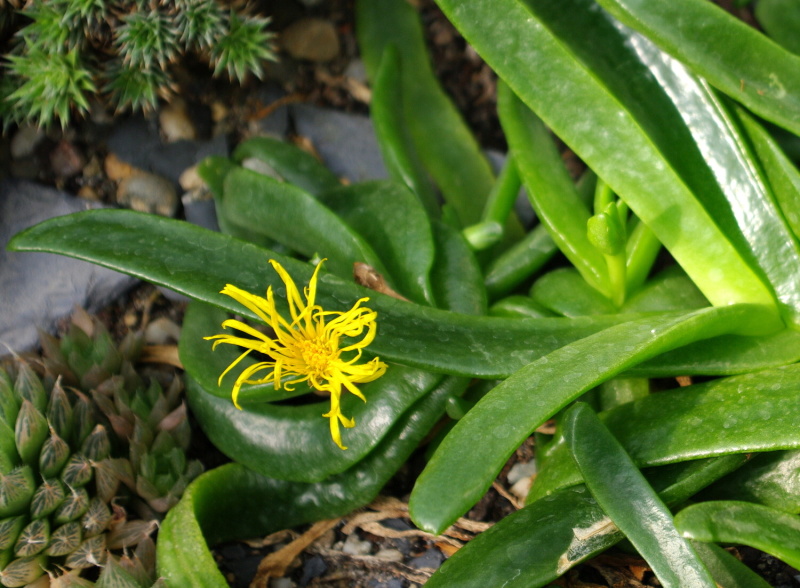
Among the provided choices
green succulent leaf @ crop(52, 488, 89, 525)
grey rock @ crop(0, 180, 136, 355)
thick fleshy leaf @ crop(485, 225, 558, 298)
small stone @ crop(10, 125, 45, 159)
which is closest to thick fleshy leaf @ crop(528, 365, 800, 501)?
thick fleshy leaf @ crop(485, 225, 558, 298)

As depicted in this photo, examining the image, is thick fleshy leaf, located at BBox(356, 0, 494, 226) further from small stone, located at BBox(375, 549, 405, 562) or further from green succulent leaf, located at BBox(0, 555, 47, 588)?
green succulent leaf, located at BBox(0, 555, 47, 588)

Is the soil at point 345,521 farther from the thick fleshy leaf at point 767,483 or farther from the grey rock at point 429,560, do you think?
the thick fleshy leaf at point 767,483

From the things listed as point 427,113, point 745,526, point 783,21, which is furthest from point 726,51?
point 745,526

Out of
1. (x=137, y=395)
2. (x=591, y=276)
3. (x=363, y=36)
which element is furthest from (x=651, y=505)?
(x=363, y=36)

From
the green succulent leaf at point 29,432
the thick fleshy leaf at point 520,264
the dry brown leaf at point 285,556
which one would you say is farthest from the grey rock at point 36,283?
the thick fleshy leaf at point 520,264

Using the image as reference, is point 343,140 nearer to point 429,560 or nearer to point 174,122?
point 174,122

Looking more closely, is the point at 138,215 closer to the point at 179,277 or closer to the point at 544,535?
the point at 179,277
